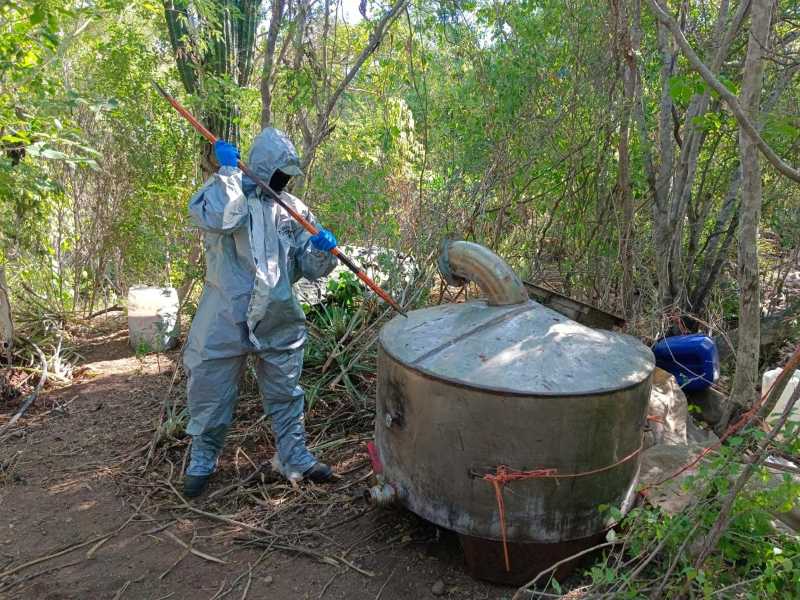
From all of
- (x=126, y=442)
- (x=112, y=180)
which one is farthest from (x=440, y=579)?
(x=112, y=180)

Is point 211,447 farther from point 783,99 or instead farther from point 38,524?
point 783,99

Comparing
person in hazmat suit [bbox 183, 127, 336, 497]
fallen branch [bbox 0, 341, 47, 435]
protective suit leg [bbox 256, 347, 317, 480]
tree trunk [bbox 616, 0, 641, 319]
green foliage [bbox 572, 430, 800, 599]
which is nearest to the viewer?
green foliage [bbox 572, 430, 800, 599]

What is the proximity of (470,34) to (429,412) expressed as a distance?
10.8ft

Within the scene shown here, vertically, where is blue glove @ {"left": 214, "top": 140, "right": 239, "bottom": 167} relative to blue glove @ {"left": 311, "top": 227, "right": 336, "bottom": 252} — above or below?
above

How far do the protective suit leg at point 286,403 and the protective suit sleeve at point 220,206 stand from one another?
70 cm

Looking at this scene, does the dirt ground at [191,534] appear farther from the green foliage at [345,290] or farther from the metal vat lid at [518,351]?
the green foliage at [345,290]

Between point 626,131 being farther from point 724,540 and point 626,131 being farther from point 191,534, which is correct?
point 191,534

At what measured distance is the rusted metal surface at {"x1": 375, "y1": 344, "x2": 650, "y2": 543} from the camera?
2260 mm

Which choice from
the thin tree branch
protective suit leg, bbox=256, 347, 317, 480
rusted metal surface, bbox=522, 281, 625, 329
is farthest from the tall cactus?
the thin tree branch

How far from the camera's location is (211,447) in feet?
10.6

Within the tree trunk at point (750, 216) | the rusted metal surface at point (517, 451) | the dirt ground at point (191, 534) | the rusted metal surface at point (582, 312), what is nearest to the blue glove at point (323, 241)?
the rusted metal surface at point (517, 451)

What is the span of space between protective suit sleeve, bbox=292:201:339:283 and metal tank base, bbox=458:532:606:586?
1.53m

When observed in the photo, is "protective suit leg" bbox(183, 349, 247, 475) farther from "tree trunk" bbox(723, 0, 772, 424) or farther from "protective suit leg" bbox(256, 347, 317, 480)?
"tree trunk" bbox(723, 0, 772, 424)

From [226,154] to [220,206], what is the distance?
30cm
